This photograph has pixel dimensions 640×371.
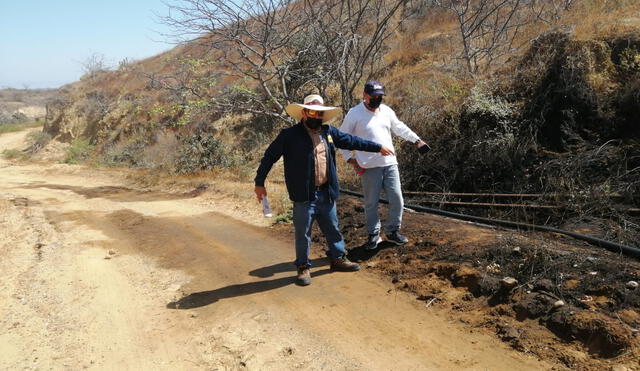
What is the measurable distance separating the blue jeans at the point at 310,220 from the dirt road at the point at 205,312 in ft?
1.16

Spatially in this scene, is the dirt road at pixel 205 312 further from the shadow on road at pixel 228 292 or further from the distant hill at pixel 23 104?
the distant hill at pixel 23 104

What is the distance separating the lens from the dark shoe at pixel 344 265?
508 centimetres

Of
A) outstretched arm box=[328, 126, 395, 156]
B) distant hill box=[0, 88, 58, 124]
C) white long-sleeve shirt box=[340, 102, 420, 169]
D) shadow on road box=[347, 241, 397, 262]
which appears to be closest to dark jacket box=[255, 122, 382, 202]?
outstretched arm box=[328, 126, 395, 156]

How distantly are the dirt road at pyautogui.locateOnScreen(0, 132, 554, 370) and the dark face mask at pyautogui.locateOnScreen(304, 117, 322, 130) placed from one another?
1554mm

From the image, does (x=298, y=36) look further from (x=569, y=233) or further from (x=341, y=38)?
(x=569, y=233)

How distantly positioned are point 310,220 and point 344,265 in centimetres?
67

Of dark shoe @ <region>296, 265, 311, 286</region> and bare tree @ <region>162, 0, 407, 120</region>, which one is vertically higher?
bare tree @ <region>162, 0, 407, 120</region>

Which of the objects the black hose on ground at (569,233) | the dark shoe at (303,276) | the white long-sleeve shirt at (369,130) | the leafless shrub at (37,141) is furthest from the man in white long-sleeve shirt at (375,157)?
the leafless shrub at (37,141)

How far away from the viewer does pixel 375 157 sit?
513 cm

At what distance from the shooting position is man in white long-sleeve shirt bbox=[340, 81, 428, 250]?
510 cm

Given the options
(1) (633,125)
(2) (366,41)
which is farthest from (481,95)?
(2) (366,41)

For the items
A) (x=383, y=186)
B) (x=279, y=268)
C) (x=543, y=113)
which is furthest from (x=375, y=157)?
(x=543, y=113)

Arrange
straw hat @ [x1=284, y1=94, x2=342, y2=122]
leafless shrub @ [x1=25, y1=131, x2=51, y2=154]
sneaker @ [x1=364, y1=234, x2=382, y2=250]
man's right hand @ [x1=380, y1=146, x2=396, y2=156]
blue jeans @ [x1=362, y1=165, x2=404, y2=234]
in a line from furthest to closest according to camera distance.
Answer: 1. leafless shrub @ [x1=25, y1=131, x2=51, y2=154]
2. sneaker @ [x1=364, y1=234, x2=382, y2=250]
3. blue jeans @ [x1=362, y1=165, x2=404, y2=234]
4. man's right hand @ [x1=380, y1=146, x2=396, y2=156]
5. straw hat @ [x1=284, y1=94, x2=342, y2=122]

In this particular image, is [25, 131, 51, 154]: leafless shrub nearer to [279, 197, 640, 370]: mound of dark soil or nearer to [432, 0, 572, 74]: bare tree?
[432, 0, 572, 74]: bare tree
